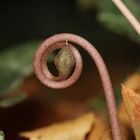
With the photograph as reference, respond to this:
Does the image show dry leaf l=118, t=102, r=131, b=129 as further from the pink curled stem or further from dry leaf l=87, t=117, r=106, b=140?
the pink curled stem

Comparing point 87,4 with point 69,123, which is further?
point 87,4

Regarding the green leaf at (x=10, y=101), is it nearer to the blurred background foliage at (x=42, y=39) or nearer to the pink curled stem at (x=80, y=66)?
the blurred background foliage at (x=42, y=39)

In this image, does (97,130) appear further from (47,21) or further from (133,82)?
(47,21)

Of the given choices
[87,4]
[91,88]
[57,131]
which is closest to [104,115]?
[57,131]

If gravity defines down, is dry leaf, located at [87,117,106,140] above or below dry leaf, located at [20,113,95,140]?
below

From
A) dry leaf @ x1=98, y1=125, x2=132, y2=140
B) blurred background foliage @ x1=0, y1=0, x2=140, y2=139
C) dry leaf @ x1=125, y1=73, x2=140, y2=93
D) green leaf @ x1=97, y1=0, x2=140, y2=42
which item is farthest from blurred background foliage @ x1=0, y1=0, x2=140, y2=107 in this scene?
dry leaf @ x1=98, y1=125, x2=132, y2=140

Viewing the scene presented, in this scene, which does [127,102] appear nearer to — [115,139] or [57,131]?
[115,139]

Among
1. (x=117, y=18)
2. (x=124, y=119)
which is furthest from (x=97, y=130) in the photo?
(x=117, y=18)

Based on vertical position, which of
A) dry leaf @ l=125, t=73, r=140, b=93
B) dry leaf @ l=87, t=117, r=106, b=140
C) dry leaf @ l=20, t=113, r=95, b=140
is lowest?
dry leaf @ l=87, t=117, r=106, b=140
